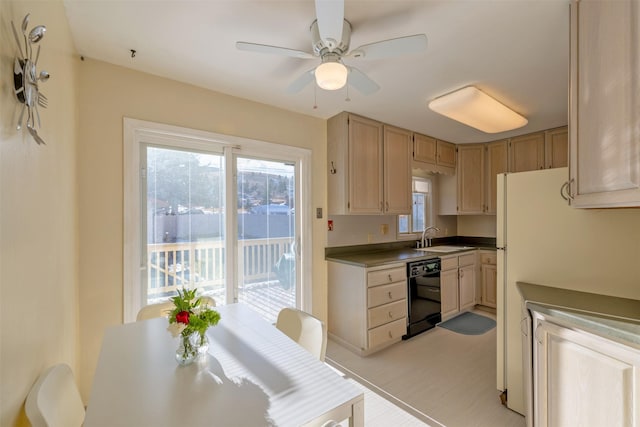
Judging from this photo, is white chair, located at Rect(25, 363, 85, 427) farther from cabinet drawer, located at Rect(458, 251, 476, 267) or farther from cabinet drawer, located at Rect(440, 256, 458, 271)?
cabinet drawer, located at Rect(458, 251, 476, 267)

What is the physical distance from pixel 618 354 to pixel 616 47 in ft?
4.10

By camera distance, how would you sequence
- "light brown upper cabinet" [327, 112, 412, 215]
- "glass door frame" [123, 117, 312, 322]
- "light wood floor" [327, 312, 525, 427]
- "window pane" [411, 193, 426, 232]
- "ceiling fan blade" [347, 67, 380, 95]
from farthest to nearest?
1. "window pane" [411, 193, 426, 232]
2. "light brown upper cabinet" [327, 112, 412, 215]
3. "glass door frame" [123, 117, 312, 322]
4. "light wood floor" [327, 312, 525, 427]
5. "ceiling fan blade" [347, 67, 380, 95]

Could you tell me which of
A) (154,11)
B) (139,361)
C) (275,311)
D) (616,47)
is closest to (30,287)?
(139,361)

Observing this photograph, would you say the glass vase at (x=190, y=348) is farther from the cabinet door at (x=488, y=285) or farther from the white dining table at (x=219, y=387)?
the cabinet door at (x=488, y=285)

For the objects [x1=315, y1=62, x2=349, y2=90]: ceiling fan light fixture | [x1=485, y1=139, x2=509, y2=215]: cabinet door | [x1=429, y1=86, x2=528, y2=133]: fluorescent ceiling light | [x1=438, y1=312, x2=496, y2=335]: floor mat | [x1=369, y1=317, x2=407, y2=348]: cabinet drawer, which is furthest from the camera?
[x1=485, y1=139, x2=509, y2=215]: cabinet door

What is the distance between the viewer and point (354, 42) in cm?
175

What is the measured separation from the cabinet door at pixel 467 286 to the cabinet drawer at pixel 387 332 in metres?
1.18

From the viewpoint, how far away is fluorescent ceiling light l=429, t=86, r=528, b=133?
2410 millimetres

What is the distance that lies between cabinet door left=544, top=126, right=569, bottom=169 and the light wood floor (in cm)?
228

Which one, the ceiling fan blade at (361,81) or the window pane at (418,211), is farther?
the window pane at (418,211)

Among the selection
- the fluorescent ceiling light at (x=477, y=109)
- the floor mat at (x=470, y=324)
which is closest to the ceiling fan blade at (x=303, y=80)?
the fluorescent ceiling light at (x=477, y=109)

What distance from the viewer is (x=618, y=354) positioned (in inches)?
43.6

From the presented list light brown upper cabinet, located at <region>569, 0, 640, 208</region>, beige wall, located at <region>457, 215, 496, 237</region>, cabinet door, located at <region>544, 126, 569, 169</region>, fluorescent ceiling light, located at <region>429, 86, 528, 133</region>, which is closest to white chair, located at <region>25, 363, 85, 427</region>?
light brown upper cabinet, located at <region>569, 0, 640, 208</region>

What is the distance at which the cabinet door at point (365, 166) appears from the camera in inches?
118
